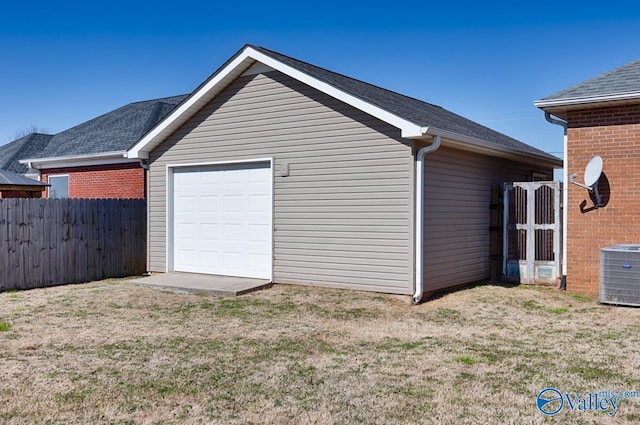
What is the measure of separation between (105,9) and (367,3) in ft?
23.6

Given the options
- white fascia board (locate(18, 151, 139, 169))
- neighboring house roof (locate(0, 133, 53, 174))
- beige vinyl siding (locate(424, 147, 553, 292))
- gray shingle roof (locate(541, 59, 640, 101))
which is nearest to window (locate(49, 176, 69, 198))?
white fascia board (locate(18, 151, 139, 169))

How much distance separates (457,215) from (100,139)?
11.5 m

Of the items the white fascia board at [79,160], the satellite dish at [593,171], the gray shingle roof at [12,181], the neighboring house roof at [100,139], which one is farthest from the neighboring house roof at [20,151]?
the satellite dish at [593,171]

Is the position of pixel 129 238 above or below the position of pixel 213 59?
below

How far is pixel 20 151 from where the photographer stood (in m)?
21.6

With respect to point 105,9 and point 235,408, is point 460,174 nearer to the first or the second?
point 235,408

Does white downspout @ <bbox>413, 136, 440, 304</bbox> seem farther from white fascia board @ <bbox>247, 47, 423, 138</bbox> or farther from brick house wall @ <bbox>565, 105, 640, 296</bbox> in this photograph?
brick house wall @ <bbox>565, 105, 640, 296</bbox>

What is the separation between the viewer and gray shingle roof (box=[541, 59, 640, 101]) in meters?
9.12

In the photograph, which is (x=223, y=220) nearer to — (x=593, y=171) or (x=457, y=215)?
(x=457, y=215)

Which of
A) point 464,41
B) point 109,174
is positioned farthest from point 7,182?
point 464,41

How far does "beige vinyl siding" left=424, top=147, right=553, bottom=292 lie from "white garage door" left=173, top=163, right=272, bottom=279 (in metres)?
3.08

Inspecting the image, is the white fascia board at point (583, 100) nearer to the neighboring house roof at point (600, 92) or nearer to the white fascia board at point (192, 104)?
the neighboring house roof at point (600, 92)

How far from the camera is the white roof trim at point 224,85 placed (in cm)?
882

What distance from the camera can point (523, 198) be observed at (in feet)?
36.3
